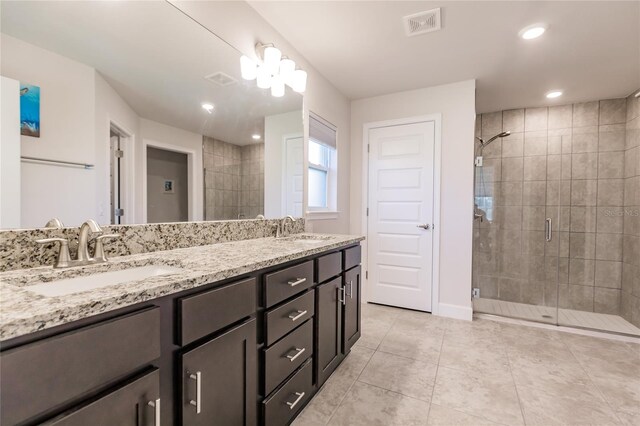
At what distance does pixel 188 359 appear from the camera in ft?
2.74

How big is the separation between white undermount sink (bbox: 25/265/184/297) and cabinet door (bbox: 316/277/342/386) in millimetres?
806

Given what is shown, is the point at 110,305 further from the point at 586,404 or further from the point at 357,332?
the point at 586,404

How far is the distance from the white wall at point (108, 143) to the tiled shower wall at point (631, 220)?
4184mm

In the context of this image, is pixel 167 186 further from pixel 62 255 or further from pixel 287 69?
pixel 287 69

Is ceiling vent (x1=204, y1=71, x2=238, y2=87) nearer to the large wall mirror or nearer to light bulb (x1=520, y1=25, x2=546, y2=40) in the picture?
the large wall mirror

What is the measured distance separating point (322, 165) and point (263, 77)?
41.1 inches

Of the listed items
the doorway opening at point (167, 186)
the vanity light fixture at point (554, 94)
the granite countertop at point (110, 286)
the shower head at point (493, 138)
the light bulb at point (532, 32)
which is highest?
the light bulb at point (532, 32)

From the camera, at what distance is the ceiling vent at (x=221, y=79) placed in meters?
1.69

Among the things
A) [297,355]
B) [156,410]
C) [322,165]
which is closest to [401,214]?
[322,165]

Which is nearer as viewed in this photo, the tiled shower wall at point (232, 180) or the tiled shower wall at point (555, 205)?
the tiled shower wall at point (232, 180)

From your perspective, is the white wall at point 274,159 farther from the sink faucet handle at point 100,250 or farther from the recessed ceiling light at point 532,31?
the recessed ceiling light at point 532,31

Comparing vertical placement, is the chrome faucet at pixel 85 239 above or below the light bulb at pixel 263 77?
below

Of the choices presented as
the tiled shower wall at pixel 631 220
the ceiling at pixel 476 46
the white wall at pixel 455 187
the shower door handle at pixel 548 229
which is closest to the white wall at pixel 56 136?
the ceiling at pixel 476 46

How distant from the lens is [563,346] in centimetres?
234
